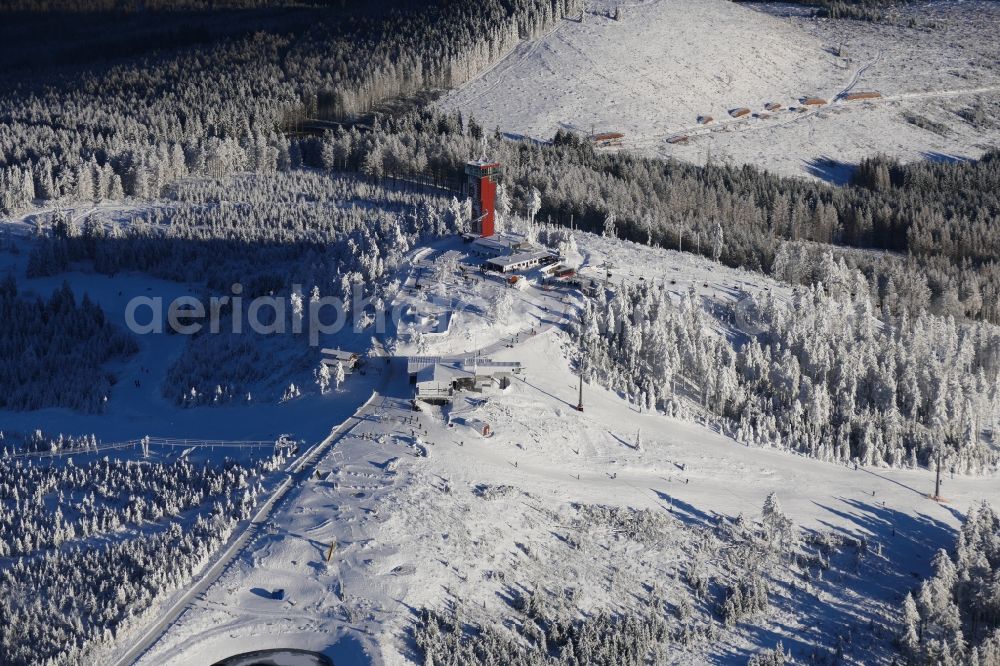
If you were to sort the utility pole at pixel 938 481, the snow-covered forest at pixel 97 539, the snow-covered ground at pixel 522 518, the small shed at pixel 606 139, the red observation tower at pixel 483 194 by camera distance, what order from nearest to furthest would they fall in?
1. the snow-covered forest at pixel 97 539
2. the snow-covered ground at pixel 522 518
3. the utility pole at pixel 938 481
4. the red observation tower at pixel 483 194
5. the small shed at pixel 606 139

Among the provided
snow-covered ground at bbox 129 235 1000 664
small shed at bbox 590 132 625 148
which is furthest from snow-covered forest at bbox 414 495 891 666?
small shed at bbox 590 132 625 148

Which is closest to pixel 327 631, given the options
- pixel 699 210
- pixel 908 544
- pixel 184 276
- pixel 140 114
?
pixel 908 544

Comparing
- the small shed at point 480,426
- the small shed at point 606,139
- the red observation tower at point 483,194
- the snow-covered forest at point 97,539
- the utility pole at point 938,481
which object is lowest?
the utility pole at point 938,481

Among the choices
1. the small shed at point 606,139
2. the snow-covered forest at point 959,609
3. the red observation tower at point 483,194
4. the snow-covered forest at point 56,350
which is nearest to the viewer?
the snow-covered forest at point 959,609

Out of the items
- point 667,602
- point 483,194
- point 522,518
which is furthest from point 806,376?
point 483,194

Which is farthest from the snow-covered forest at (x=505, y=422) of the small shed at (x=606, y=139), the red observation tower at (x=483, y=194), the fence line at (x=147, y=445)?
the small shed at (x=606, y=139)

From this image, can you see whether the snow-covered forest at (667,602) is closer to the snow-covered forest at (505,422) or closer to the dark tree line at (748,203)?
the snow-covered forest at (505,422)

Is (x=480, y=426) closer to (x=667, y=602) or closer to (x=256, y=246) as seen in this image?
(x=667, y=602)
